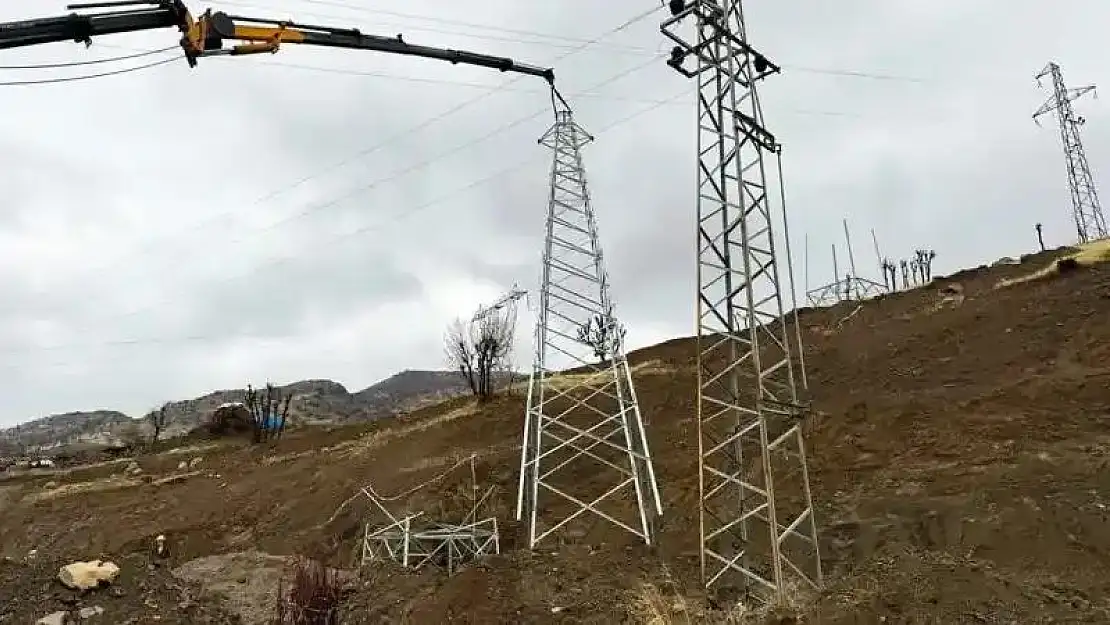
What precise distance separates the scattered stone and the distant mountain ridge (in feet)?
126

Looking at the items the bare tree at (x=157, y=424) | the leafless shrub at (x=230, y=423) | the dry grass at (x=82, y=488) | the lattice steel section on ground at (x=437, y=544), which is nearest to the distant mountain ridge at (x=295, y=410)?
the bare tree at (x=157, y=424)

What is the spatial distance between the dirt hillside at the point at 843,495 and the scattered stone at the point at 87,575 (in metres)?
0.44

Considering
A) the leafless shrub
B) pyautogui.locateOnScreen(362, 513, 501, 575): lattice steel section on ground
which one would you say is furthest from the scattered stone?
the leafless shrub

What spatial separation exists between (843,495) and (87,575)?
1650cm

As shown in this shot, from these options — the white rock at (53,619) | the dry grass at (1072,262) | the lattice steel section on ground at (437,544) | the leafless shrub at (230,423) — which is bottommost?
the white rock at (53,619)

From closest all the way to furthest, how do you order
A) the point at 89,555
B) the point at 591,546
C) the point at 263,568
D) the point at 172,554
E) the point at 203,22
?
the point at 203,22 → the point at 591,546 → the point at 263,568 → the point at 172,554 → the point at 89,555

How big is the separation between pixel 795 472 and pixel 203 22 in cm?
1572

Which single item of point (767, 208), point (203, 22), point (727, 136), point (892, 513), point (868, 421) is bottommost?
point (892, 513)

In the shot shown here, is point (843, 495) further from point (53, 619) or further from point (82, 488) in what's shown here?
point (82, 488)

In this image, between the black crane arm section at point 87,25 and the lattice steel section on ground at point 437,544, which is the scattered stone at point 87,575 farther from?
the black crane arm section at point 87,25

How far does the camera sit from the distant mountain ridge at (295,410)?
69.8m

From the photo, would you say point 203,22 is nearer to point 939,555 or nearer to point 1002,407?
point 939,555

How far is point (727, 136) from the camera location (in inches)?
500

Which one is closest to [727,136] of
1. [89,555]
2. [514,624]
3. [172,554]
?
[514,624]
